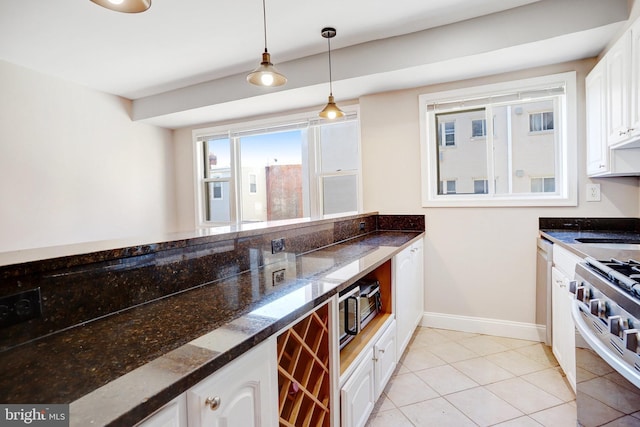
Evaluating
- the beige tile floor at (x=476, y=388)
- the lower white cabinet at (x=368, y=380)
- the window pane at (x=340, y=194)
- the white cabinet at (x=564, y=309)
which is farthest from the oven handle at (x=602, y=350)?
the window pane at (x=340, y=194)

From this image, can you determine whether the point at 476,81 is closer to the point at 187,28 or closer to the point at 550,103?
the point at 550,103

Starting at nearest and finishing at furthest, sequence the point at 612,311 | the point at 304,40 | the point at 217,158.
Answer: the point at 612,311
the point at 304,40
the point at 217,158

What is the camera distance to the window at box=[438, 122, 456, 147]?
3.25m

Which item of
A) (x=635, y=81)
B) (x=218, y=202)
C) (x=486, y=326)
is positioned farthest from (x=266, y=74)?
(x=218, y=202)

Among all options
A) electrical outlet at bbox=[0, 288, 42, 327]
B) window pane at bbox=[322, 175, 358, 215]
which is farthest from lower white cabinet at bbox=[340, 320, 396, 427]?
window pane at bbox=[322, 175, 358, 215]

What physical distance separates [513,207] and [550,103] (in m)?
0.98

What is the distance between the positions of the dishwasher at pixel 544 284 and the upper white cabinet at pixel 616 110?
65 cm

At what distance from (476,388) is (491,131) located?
218 centimetres

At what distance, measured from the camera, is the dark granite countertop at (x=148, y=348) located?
59 cm

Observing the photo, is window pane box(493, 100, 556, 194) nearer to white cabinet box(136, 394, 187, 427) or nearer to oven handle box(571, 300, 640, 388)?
oven handle box(571, 300, 640, 388)

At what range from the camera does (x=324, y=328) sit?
129 centimetres

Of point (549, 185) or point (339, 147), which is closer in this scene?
point (549, 185)

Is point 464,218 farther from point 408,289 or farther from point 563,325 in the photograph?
point 563,325

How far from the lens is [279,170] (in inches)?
172
